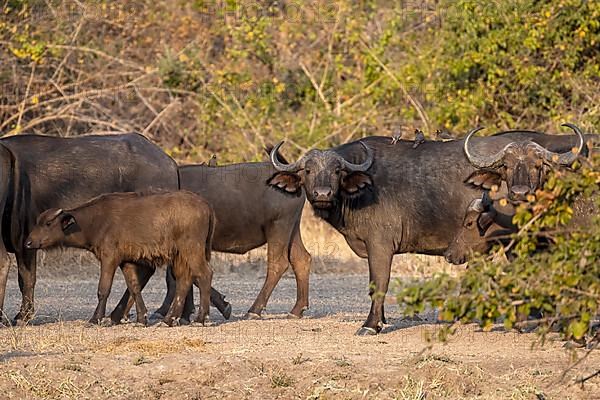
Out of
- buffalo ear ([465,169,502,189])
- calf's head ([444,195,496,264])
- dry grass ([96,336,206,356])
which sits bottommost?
dry grass ([96,336,206,356])

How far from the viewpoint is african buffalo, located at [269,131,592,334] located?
11.2 meters

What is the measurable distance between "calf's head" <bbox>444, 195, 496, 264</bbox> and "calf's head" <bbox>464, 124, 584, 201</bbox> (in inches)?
8.8

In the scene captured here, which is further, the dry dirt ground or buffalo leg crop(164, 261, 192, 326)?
buffalo leg crop(164, 261, 192, 326)

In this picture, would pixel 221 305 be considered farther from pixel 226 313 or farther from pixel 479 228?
pixel 479 228

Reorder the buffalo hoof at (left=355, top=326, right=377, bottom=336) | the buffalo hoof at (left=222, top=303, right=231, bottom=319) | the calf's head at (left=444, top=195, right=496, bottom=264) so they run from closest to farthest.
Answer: the buffalo hoof at (left=355, top=326, right=377, bottom=336) → the calf's head at (left=444, top=195, right=496, bottom=264) → the buffalo hoof at (left=222, top=303, right=231, bottom=319)

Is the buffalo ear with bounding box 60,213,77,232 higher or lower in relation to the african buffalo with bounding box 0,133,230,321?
lower

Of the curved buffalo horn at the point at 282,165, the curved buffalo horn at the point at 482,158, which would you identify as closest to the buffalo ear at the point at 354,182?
the curved buffalo horn at the point at 282,165

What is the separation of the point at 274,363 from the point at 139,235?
2713 millimetres

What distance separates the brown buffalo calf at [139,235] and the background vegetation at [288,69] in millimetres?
8781

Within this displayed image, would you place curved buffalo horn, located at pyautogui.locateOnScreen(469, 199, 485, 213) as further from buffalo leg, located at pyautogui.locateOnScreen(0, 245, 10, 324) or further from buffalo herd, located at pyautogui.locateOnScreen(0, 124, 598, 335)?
buffalo leg, located at pyautogui.locateOnScreen(0, 245, 10, 324)

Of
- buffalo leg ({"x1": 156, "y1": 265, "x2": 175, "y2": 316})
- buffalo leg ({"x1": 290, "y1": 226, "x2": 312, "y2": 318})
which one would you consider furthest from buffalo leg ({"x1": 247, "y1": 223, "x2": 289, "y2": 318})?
buffalo leg ({"x1": 156, "y1": 265, "x2": 175, "y2": 316})

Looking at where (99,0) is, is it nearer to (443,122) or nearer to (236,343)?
(443,122)

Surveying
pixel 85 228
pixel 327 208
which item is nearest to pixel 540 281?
pixel 327 208

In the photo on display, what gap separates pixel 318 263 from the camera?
17.9 m
